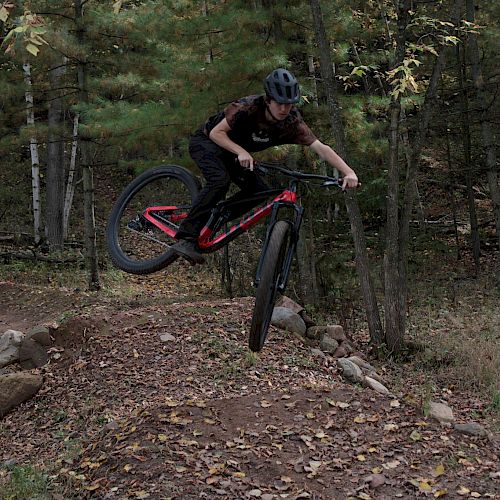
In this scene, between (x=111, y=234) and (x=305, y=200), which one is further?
(x=305, y=200)

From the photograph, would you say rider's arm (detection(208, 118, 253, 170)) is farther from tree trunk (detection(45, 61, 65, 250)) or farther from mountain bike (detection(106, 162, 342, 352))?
tree trunk (detection(45, 61, 65, 250))

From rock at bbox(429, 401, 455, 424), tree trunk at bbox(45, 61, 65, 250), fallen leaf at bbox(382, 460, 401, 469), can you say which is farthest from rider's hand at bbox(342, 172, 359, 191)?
tree trunk at bbox(45, 61, 65, 250)

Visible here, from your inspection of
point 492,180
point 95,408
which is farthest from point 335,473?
point 492,180

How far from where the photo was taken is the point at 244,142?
19.6 feet

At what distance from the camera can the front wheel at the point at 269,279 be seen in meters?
5.40

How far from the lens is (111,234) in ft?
24.1

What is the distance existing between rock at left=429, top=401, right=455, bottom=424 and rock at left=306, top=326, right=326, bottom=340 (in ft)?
6.84

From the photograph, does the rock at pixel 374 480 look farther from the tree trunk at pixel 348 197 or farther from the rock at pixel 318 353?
the tree trunk at pixel 348 197

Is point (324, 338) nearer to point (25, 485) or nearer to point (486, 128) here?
point (25, 485)

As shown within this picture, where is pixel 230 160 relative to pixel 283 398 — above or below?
above

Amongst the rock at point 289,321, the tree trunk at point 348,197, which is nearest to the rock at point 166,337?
the rock at point 289,321

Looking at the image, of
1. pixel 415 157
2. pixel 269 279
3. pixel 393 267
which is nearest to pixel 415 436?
pixel 269 279

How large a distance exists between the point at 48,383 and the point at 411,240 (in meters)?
10.7

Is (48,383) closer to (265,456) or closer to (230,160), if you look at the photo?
(265,456)
